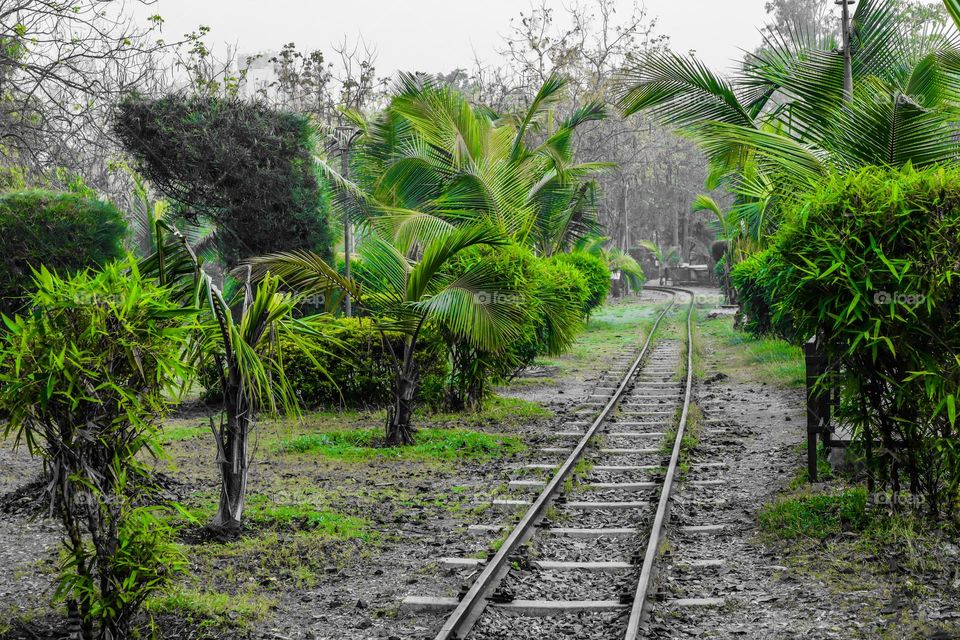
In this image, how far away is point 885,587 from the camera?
19.0ft

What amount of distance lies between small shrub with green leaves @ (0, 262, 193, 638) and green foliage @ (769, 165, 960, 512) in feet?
14.4

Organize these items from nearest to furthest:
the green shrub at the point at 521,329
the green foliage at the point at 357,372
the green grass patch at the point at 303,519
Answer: the green grass patch at the point at 303,519 < the green shrub at the point at 521,329 < the green foliage at the point at 357,372

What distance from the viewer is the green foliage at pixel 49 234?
13.8m

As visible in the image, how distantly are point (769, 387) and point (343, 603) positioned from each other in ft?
36.6

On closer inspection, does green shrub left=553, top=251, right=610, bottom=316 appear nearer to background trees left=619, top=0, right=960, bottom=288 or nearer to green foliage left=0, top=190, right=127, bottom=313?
background trees left=619, top=0, right=960, bottom=288

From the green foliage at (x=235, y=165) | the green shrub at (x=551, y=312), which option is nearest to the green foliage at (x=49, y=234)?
the green foliage at (x=235, y=165)

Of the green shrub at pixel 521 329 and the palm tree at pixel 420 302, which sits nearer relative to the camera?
the palm tree at pixel 420 302

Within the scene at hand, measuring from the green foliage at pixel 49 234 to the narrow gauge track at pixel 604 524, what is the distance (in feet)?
26.8

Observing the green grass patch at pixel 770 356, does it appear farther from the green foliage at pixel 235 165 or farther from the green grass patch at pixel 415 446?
the green foliage at pixel 235 165

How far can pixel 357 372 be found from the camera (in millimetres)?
13492

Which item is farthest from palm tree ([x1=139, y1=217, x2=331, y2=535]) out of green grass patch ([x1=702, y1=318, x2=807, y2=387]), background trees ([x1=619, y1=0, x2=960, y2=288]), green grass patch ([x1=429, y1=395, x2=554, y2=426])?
green grass patch ([x1=702, y1=318, x2=807, y2=387])

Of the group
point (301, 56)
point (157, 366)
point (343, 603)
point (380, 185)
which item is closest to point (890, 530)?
point (343, 603)

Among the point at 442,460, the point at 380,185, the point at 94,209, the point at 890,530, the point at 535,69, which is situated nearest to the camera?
the point at 890,530

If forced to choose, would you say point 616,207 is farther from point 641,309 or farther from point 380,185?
point 380,185
